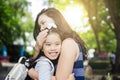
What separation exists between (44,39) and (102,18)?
32.9 metres

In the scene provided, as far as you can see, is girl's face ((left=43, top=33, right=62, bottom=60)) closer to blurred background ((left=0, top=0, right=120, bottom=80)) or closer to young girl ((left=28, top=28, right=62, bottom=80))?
young girl ((left=28, top=28, right=62, bottom=80))

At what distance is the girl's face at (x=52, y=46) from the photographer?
335 centimetres

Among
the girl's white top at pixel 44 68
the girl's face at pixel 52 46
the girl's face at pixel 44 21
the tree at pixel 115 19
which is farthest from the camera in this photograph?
the tree at pixel 115 19

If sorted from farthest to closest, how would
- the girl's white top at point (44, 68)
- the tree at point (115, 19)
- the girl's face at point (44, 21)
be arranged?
the tree at point (115, 19) < the girl's face at point (44, 21) < the girl's white top at point (44, 68)

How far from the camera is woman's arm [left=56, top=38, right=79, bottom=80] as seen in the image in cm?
325

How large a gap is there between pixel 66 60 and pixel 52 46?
0.20 m

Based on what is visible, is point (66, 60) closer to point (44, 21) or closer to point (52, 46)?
point (52, 46)

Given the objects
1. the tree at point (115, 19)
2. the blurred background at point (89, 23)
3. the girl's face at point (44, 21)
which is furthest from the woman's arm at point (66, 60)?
the tree at point (115, 19)

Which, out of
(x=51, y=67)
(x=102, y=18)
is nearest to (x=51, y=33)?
(x=51, y=67)

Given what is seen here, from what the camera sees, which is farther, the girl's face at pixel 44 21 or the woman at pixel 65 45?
the girl's face at pixel 44 21

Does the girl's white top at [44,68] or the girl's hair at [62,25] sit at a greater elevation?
the girl's hair at [62,25]

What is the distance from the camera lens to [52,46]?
337cm

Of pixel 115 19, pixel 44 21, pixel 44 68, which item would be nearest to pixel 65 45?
pixel 44 68

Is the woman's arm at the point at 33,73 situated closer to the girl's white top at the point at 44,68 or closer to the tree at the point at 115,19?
the girl's white top at the point at 44,68
